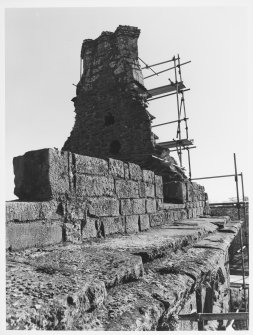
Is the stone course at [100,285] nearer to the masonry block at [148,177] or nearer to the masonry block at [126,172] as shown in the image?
the masonry block at [126,172]

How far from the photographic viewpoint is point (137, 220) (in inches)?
152

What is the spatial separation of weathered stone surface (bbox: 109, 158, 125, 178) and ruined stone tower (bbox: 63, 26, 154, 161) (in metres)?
5.97

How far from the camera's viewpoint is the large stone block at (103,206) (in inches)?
118

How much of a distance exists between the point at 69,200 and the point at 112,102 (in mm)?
8206

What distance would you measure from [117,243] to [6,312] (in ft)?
5.43

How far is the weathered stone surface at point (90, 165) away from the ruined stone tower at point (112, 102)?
6.35m

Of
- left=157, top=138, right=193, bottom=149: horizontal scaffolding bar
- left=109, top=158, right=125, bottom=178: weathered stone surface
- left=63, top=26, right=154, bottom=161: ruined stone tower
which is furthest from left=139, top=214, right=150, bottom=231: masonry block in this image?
left=157, top=138, right=193, bottom=149: horizontal scaffolding bar

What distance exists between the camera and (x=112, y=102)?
10.5 meters

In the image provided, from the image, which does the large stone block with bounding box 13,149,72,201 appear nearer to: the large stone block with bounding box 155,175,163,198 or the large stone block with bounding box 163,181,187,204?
the large stone block with bounding box 155,175,163,198

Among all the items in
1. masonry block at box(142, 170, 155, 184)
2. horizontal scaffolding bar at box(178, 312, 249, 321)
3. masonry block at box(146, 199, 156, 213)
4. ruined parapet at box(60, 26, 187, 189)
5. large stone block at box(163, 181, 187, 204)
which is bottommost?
horizontal scaffolding bar at box(178, 312, 249, 321)

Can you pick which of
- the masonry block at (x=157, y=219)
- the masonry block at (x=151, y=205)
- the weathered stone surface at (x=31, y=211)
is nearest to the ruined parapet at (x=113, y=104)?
the masonry block at (x=157, y=219)

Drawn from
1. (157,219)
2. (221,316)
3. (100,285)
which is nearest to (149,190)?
(157,219)

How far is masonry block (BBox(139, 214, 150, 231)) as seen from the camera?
13.0ft

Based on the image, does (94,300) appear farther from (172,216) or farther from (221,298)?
(221,298)
